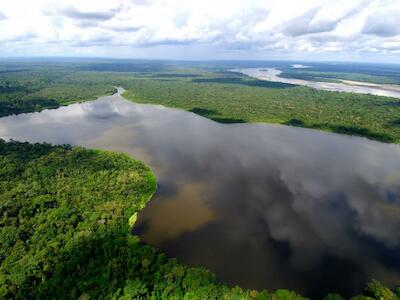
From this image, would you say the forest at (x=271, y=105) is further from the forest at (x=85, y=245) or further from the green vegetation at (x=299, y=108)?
the forest at (x=85, y=245)

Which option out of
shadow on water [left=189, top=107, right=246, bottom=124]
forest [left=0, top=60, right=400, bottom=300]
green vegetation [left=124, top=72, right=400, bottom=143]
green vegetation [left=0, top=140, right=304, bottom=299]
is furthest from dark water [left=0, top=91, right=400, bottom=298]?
shadow on water [left=189, top=107, right=246, bottom=124]

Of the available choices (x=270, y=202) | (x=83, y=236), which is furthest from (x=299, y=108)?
(x=83, y=236)

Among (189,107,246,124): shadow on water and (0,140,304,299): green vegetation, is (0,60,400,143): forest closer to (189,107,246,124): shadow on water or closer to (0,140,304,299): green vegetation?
(189,107,246,124): shadow on water

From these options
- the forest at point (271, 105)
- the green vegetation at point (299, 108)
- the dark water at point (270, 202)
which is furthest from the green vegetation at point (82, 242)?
the green vegetation at point (299, 108)

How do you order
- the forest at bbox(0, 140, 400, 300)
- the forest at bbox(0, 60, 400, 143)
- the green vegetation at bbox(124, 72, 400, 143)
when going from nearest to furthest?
the forest at bbox(0, 140, 400, 300), the green vegetation at bbox(124, 72, 400, 143), the forest at bbox(0, 60, 400, 143)

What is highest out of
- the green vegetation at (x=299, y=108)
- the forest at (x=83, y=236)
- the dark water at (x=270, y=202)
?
the forest at (x=83, y=236)
